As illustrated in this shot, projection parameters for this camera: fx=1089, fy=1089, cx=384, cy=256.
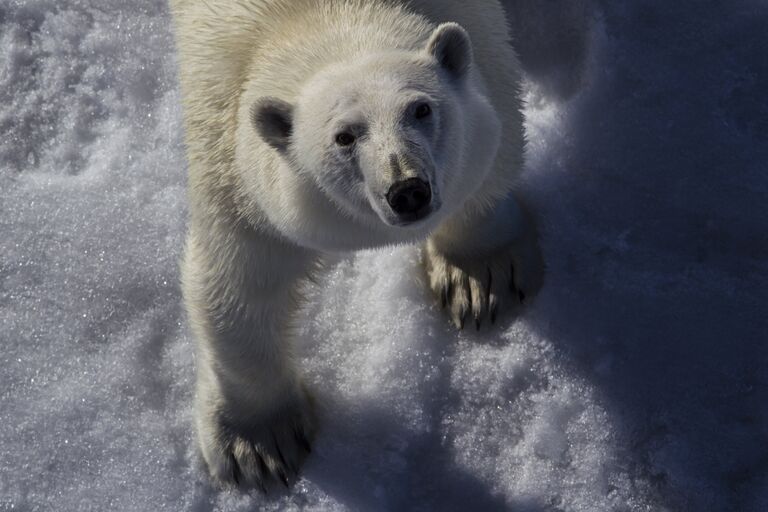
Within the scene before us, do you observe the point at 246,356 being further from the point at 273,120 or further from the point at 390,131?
the point at 390,131

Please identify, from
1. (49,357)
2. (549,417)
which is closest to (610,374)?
(549,417)

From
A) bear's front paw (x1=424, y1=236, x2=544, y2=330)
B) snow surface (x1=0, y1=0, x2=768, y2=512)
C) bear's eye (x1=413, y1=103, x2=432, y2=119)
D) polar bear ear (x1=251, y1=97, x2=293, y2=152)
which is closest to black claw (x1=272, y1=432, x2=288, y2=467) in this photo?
snow surface (x1=0, y1=0, x2=768, y2=512)

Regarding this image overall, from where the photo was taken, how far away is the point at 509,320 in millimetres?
4422

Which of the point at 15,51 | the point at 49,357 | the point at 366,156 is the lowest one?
the point at 49,357

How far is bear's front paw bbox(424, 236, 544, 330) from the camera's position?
439 cm

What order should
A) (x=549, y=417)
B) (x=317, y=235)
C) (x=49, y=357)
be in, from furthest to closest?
1. (x=49, y=357)
2. (x=549, y=417)
3. (x=317, y=235)

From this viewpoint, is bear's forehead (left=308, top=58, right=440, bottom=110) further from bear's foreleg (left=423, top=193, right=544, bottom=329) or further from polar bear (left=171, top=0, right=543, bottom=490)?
bear's foreleg (left=423, top=193, right=544, bottom=329)

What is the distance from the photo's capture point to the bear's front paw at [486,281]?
4.39m

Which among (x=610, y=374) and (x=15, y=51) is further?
(x=15, y=51)

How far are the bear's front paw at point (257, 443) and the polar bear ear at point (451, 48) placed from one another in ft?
5.40

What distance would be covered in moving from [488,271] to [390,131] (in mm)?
1553

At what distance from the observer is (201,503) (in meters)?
4.27

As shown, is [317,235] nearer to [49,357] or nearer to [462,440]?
[462,440]

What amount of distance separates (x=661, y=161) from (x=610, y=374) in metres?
0.97
